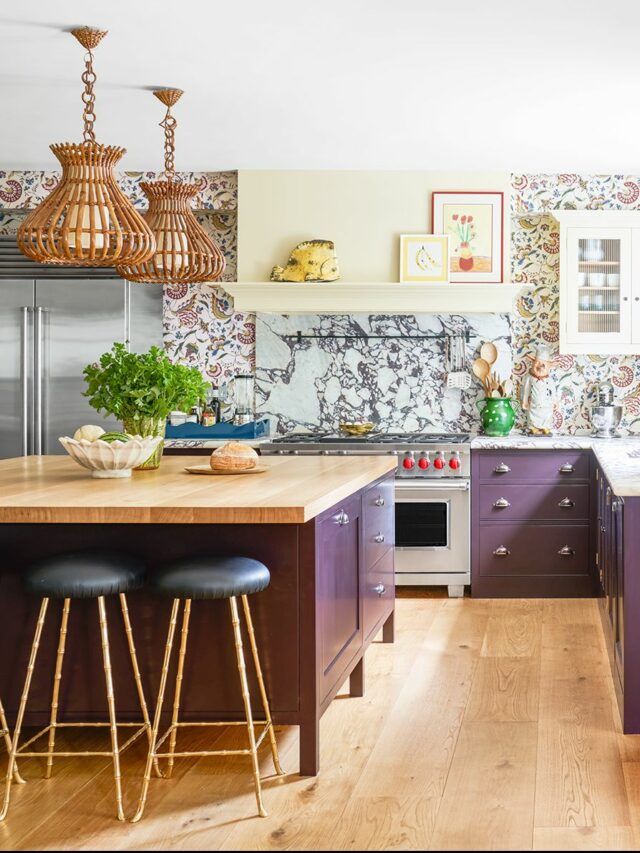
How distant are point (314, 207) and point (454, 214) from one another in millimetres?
829

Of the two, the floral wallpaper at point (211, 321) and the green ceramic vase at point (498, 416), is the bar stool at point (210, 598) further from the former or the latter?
the floral wallpaper at point (211, 321)

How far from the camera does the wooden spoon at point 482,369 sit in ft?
21.6

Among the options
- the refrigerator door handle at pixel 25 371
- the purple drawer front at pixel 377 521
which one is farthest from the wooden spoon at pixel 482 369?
the refrigerator door handle at pixel 25 371

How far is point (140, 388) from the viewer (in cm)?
400

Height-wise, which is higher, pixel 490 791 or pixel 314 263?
pixel 314 263

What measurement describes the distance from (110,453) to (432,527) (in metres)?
2.71

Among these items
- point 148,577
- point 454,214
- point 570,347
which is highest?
point 454,214

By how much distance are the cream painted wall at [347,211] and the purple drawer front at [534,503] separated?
1.33 meters

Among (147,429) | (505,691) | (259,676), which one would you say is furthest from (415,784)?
(147,429)

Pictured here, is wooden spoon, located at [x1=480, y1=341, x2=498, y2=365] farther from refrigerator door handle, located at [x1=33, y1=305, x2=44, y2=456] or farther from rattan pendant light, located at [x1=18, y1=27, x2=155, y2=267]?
rattan pendant light, located at [x1=18, y1=27, x2=155, y2=267]

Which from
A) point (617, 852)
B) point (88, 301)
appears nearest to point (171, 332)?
point (88, 301)

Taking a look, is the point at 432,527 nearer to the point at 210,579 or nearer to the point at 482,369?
the point at 482,369

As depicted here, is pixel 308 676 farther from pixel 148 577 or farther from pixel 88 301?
pixel 88 301

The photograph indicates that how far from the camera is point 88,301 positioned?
21.7 feet
